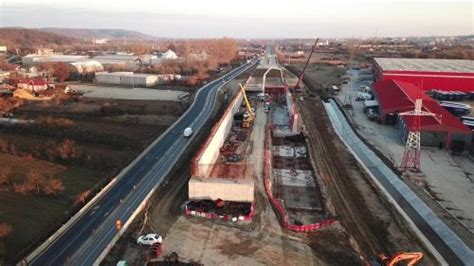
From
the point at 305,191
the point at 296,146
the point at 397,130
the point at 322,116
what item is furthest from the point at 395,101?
the point at 305,191

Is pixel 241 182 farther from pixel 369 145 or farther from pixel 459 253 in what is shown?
pixel 369 145

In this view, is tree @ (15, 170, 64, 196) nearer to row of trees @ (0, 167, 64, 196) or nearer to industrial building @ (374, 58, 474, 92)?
row of trees @ (0, 167, 64, 196)

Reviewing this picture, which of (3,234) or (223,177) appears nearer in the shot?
(3,234)

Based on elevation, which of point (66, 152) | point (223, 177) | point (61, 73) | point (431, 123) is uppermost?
point (61, 73)

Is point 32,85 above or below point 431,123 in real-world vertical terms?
below

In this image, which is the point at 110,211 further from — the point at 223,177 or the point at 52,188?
the point at 223,177

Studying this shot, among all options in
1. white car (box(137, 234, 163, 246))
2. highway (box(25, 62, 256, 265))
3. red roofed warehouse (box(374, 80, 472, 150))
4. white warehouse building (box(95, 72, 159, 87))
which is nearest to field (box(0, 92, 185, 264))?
highway (box(25, 62, 256, 265))

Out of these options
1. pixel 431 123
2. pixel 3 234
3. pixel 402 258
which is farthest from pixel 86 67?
pixel 402 258
